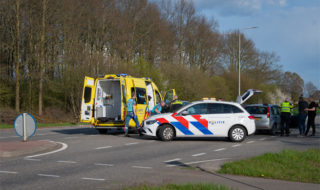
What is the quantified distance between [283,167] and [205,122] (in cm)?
631

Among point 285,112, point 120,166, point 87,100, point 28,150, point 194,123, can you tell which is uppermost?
point 87,100

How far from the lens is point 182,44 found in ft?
148

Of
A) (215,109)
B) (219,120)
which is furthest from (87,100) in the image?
(219,120)

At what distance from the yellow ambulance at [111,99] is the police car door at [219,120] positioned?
379 centimetres

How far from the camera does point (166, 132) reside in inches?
581

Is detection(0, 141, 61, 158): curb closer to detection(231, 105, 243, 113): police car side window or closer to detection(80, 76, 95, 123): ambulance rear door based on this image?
detection(80, 76, 95, 123): ambulance rear door

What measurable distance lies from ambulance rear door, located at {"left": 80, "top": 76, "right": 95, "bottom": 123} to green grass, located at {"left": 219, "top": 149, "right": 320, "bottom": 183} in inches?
386

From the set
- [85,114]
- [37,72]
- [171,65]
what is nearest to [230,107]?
[85,114]

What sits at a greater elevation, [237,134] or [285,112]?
[285,112]

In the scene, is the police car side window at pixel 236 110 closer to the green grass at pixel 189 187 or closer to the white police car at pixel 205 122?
the white police car at pixel 205 122

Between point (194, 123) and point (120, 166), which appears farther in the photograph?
point (194, 123)

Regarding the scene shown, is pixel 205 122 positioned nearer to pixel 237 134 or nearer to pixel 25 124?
pixel 237 134

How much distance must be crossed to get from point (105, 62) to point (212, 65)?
20.3m

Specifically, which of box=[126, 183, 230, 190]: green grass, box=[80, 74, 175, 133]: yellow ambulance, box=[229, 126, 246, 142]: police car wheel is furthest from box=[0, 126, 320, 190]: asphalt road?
box=[80, 74, 175, 133]: yellow ambulance
